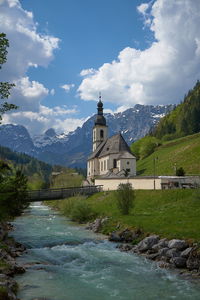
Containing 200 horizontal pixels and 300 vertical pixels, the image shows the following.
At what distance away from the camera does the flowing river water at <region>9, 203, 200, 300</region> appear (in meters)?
17.6

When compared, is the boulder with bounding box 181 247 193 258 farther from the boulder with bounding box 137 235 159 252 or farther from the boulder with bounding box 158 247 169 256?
the boulder with bounding box 137 235 159 252

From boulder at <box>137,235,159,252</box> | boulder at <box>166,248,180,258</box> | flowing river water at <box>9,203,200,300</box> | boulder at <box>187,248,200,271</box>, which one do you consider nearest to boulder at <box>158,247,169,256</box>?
boulder at <box>166,248,180,258</box>

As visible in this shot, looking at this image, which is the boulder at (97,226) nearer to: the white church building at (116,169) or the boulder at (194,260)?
the white church building at (116,169)

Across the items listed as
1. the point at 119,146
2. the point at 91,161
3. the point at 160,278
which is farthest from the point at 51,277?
the point at 91,161

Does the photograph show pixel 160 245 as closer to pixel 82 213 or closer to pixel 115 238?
pixel 115 238

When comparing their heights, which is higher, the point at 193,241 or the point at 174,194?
the point at 174,194

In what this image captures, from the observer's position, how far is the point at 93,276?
21.3 meters

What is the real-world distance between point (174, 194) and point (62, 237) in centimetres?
1938

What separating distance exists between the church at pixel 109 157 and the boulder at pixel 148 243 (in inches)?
1938

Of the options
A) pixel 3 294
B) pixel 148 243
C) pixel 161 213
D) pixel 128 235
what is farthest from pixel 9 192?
pixel 161 213

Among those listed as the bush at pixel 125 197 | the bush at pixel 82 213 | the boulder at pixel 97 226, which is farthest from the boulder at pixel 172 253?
the bush at pixel 82 213

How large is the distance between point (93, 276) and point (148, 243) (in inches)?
322

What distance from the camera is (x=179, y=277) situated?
67.0ft

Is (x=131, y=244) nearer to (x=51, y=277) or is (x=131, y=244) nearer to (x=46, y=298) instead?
(x=51, y=277)
